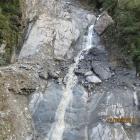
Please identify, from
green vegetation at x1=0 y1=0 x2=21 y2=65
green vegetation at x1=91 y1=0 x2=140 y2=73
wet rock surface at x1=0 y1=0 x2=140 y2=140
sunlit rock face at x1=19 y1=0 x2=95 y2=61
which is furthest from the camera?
sunlit rock face at x1=19 y1=0 x2=95 y2=61

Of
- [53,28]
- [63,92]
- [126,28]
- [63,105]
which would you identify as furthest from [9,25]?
[126,28]

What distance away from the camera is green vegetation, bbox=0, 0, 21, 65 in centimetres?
1602

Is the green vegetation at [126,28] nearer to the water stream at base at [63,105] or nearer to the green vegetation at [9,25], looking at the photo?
the water stream at base at [63,105]

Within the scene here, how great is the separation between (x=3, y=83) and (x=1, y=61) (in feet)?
4.56

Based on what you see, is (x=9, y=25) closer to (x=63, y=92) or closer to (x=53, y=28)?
(x=53, y=28)

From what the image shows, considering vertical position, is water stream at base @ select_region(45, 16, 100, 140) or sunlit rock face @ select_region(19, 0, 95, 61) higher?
sunlit rock face @ select_region(19, 0, 95, 61)

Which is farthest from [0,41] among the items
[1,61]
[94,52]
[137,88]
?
[137,88]

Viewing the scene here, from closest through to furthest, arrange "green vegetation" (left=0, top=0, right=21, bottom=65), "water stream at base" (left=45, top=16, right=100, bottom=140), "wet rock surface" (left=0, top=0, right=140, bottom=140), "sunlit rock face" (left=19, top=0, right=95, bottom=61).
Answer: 1. "wet rock surface" (left=0, top=0, right=140, bottom=140)
2. "water stream at base" (left=45, top=16, right=100, bottom=140)
3. "green vegetation" (left=0, top=0, right=21, bottom=65)
4. "sunlit rock face" (left=19, top=0, right=95, bottom=61)

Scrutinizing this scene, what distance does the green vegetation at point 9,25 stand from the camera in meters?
16.0

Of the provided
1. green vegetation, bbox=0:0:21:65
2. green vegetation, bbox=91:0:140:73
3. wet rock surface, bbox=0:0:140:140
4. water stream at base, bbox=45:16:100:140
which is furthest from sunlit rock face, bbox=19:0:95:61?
green vegetation, bbox=91:0:140:73

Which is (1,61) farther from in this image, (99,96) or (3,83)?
(99,96)

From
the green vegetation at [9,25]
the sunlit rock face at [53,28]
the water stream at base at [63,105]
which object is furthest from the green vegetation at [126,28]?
the green vegetation at [9,25]

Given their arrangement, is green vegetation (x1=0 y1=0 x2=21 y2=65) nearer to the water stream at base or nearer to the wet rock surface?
the wet rock surface

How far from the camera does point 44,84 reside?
14758 mm
